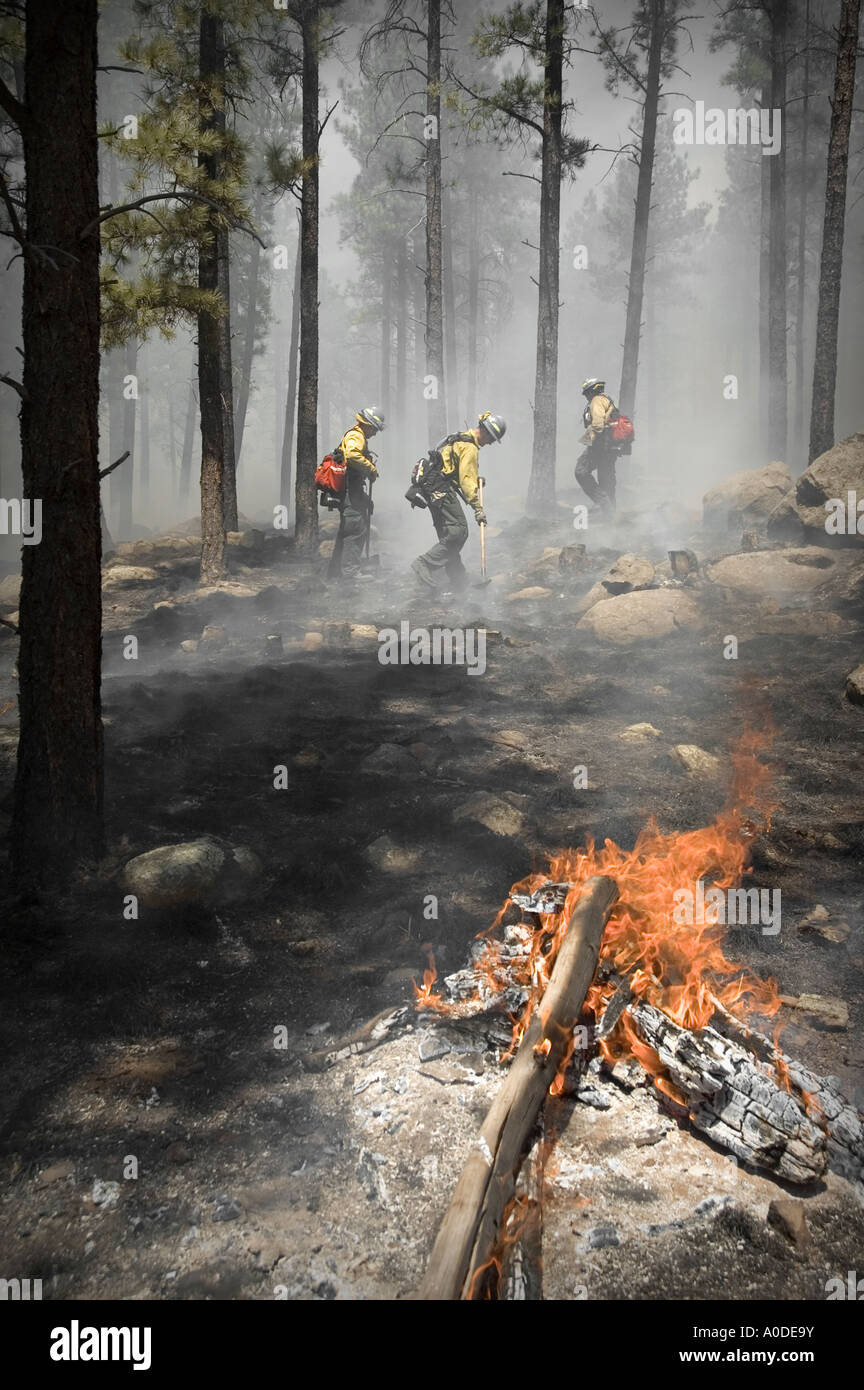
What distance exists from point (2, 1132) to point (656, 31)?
25197 mm

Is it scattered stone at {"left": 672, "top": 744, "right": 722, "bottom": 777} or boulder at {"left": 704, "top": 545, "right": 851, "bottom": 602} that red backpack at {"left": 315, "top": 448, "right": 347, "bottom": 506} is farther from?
scattered stone at {"left": 672, "top": 744, "right": 722, "bottom": 777}

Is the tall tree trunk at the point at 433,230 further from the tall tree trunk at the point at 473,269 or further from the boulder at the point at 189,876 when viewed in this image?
the tall tree trunk at the point at 473,269

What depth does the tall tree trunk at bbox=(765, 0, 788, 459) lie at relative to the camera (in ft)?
57.4

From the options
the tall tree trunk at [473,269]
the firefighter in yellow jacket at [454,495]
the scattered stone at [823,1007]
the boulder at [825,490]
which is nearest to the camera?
the scattered stone at [823,1007]

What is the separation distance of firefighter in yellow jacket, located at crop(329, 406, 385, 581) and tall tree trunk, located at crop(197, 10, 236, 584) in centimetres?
193

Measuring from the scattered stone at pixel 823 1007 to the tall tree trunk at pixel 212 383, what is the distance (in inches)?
367

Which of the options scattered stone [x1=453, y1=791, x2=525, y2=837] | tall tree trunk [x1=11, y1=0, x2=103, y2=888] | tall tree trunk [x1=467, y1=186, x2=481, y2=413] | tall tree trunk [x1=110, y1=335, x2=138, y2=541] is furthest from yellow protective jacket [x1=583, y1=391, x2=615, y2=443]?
tall tree trunk [x1=467, y1=186, x2=481, y2=413]

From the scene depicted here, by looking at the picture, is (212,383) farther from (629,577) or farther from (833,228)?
(833,228)

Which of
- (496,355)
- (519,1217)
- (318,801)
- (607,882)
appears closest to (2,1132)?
(519,1217)

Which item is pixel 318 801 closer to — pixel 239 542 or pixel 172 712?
pixel 172 712

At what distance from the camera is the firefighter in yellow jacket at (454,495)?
1139 centimetres

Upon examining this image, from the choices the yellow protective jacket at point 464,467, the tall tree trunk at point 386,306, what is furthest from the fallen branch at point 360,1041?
the tall tree trunk at point 386,306

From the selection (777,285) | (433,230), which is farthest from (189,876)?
(777,285)
